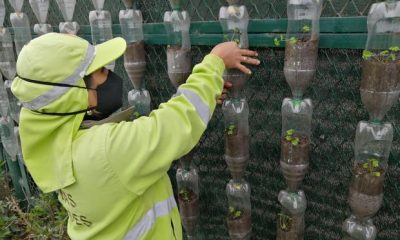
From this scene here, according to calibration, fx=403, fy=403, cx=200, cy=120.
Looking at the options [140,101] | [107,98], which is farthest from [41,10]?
[107,98]

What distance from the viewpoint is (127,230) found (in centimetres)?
159

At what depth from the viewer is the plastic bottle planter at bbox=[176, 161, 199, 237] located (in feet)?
6.97

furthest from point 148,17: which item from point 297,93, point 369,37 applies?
point 369,37

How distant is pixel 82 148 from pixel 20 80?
12.6 inches

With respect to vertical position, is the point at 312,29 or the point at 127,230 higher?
the point at 312,29

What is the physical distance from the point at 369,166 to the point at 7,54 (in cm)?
264

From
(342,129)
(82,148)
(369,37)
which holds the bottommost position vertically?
(342,129)

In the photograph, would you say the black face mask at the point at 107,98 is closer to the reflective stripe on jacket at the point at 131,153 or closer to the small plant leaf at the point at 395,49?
the reflective stripe on jacket at the point at 131,153

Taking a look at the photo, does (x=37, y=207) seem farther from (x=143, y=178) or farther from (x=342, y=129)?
(x=342, y=129)

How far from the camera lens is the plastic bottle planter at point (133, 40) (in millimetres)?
2098

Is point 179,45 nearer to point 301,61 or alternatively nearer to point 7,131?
point 301,61

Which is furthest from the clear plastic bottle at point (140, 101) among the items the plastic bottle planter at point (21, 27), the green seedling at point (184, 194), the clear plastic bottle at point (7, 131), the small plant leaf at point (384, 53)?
the clear plastic bottle at point (7, 131)

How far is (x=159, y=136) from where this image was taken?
4.58 feet

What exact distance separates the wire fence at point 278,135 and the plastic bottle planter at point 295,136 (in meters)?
0.34
